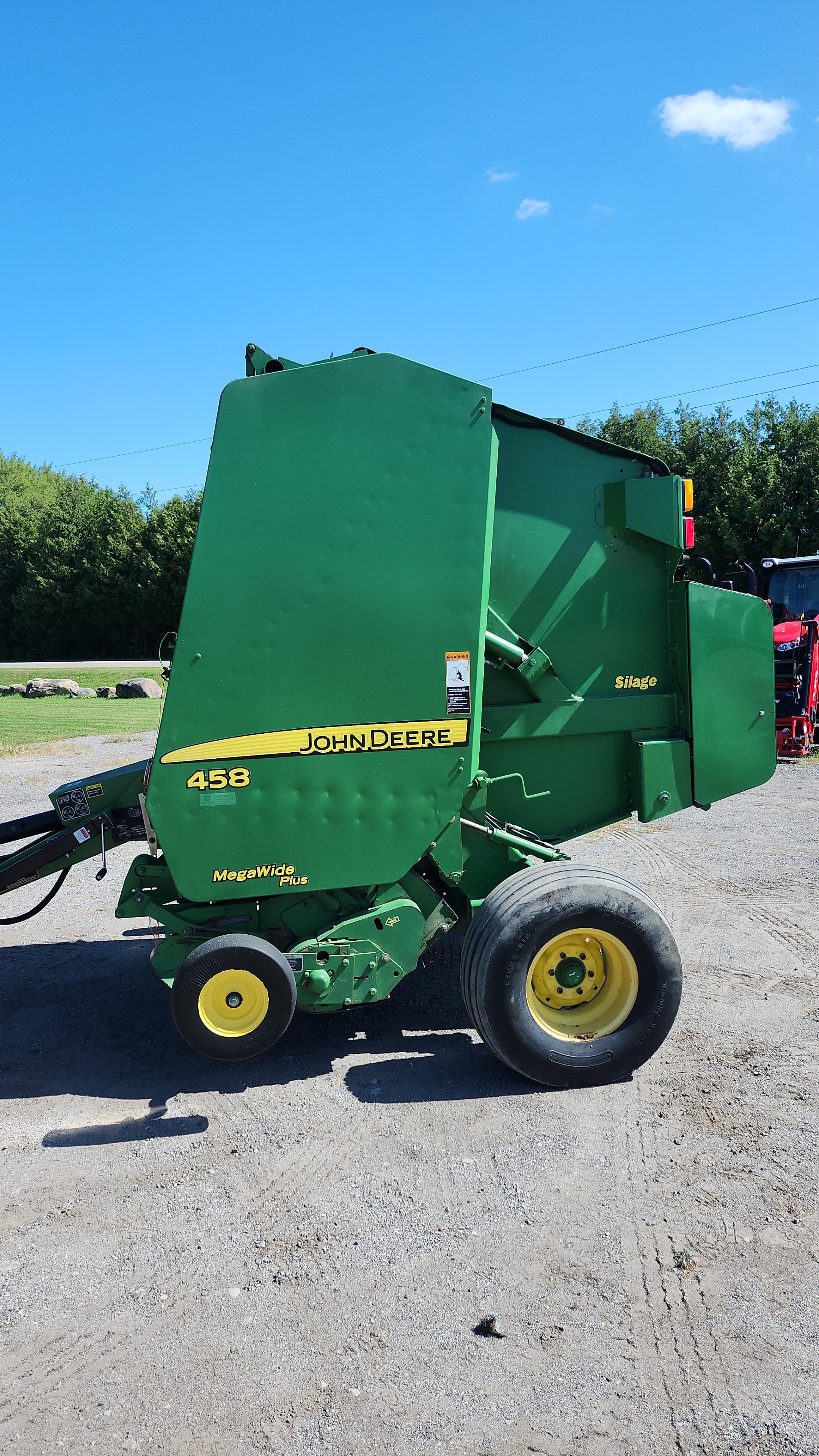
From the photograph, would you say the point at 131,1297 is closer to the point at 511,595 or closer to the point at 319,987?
the point at 319,987

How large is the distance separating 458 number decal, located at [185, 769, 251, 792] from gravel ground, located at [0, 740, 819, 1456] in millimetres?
1360

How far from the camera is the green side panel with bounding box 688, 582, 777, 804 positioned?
443cm

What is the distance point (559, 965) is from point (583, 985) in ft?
0.54

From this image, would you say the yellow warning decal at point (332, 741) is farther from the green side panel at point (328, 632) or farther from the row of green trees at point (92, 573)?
the row of green trees at point (92, 573)

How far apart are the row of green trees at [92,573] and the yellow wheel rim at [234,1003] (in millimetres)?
37560

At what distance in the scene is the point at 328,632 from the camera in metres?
3.65

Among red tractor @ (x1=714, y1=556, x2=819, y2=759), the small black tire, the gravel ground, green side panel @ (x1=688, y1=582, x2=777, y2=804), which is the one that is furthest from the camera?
red tractor @ (x1=714, y1=556, x2=819, y2=759)

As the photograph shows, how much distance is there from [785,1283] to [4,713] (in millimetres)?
19395

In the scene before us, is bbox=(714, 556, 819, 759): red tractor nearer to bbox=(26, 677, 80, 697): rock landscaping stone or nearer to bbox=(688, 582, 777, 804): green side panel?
bbox=(688, 582, 777, 804): green side panel

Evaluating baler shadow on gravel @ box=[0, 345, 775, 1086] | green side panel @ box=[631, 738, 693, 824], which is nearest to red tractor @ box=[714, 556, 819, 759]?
green side panel @ box=[631, 738, 693, 824]

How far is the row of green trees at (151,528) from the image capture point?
28.5m

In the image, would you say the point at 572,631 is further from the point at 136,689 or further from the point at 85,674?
the point at 85,674

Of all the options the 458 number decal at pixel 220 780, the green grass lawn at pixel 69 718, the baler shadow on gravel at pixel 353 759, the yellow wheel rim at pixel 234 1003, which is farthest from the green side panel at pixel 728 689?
the green grass lawn at pixel 69 718

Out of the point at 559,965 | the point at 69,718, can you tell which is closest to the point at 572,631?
the point at 559,965
